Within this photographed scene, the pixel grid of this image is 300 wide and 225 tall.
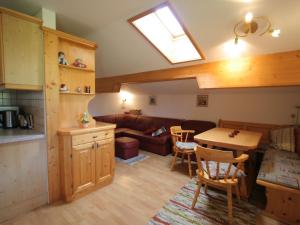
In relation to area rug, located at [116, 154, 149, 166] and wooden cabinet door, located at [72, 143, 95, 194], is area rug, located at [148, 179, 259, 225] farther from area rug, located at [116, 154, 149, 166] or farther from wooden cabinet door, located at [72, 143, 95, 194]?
area rug, located at [116, 154, 149, 166]

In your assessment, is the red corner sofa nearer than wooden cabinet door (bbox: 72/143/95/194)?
No

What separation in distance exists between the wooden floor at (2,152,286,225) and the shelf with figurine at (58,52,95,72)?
1.86 m

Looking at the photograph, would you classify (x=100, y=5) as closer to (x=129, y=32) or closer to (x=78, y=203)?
(x=129, y=32)

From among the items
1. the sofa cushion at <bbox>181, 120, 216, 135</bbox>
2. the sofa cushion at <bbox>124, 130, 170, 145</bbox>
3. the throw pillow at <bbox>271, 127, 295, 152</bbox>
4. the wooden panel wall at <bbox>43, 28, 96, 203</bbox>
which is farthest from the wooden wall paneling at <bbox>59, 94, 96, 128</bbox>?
the throw pillow at <bbox>271, 127, 295, 152</bbox>

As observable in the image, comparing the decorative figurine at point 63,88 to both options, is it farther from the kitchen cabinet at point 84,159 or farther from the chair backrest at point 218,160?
the chair backrest at point 218,160

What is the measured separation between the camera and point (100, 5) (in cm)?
199

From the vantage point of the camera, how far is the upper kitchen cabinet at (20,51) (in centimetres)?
180

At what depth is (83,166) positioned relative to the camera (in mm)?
2301

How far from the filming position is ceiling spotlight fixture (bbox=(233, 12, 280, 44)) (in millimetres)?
1731

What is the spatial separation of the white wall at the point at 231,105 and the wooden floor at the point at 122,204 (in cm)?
185

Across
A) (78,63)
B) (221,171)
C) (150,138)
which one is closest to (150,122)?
(150,138)

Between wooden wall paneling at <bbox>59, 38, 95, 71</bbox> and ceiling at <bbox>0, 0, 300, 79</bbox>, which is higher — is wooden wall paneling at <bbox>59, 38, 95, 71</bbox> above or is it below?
below

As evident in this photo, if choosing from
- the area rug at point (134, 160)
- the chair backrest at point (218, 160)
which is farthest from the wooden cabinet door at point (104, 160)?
the chair backrest at point (218, 160)

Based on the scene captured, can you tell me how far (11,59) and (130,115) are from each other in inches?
158
